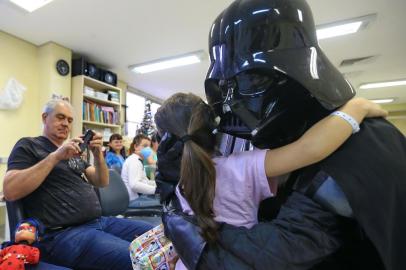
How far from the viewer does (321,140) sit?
0.48 metres

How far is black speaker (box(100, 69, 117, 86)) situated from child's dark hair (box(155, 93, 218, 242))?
3.53 metres

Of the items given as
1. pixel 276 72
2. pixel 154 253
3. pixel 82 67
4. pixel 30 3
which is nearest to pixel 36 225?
pixel 154 253

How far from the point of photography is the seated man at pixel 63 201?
1.17m

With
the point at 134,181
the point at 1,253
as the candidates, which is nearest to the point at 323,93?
the point at 1,253

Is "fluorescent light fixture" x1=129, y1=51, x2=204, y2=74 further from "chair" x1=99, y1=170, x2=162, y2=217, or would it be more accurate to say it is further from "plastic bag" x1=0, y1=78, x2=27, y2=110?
"chair" x1=99, y1=170, x2=162, y2=217

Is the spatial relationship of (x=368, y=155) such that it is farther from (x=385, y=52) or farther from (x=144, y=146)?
(x=385, y=52)

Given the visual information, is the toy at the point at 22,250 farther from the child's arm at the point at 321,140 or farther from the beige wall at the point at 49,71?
the beige wall at the point at 49,71

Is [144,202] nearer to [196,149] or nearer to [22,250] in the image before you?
[22,250]

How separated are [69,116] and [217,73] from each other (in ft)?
4.13

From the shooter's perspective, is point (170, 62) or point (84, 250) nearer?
point (84, 250)

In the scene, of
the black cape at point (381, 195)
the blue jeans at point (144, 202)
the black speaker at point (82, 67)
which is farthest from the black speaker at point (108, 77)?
the black cape at point (381, 195)

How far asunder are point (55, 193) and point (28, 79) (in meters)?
2.52

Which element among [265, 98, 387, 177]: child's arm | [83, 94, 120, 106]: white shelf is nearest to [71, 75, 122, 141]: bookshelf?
[83, 94, 120, 106]: white shelf

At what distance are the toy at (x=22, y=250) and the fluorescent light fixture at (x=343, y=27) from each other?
3131 mm
